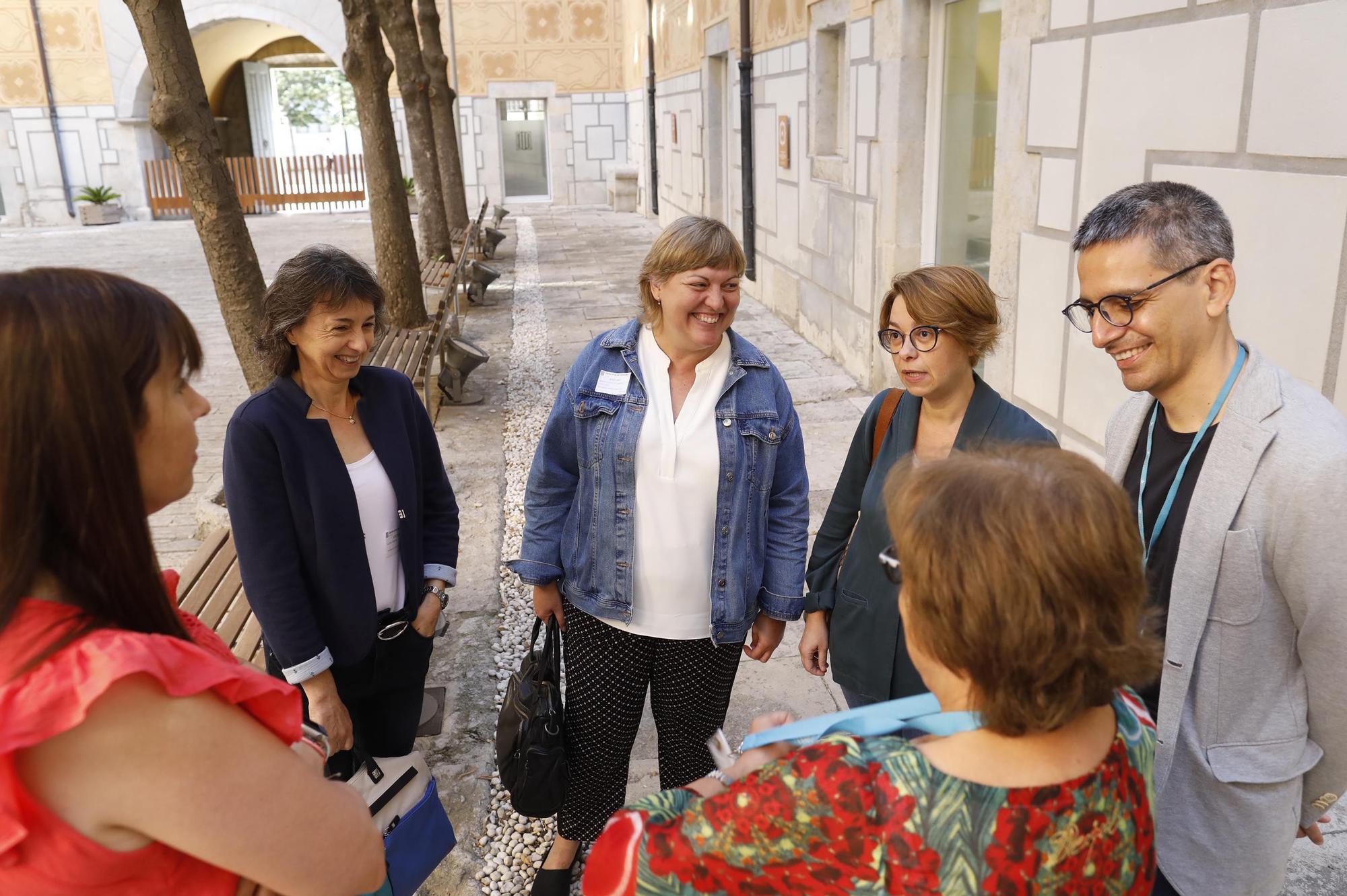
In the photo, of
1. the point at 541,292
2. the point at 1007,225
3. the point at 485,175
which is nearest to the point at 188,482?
the point at 1007,225

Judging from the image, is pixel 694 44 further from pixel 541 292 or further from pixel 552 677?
pixel 552 677

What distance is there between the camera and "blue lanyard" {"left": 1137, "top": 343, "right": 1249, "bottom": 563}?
1.66 metres

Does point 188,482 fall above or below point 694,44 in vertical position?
below

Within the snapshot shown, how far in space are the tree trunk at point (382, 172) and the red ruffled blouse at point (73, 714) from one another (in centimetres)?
753

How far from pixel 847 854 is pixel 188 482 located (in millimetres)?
913

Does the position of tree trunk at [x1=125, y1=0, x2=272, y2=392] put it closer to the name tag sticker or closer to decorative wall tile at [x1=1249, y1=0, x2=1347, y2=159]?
the name tag sticker

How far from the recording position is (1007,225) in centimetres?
507

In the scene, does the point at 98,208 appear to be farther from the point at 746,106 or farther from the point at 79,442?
the point at 79,442

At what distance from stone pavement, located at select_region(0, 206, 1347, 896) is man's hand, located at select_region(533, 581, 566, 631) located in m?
0.82

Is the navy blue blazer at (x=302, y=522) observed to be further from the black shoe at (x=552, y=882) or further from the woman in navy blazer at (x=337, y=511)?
the black shoe at (x=552, y=882)

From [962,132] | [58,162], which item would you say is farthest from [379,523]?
[58,162]

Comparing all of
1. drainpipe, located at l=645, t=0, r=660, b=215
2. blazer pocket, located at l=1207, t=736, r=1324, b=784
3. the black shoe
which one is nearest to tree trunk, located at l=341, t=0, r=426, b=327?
the black shoe

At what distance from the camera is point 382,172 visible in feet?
28.4

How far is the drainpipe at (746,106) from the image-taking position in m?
11.1
